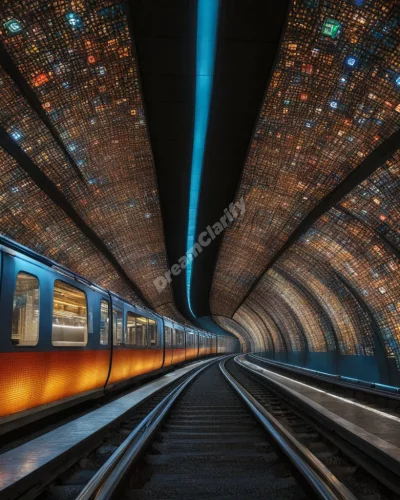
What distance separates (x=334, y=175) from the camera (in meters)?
16.2

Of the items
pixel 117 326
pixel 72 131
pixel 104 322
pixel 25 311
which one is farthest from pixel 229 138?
pixel 25 311

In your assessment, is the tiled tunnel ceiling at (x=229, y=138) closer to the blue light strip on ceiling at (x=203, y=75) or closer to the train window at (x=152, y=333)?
the blue light strip on ceiling at (x=203, y=75)

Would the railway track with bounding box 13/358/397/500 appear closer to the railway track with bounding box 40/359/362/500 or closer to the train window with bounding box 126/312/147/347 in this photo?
the railway track with bounding box 40/359/362/500

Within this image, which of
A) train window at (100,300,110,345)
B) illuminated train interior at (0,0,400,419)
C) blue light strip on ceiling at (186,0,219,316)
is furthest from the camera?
train window at (100,300,110,345)

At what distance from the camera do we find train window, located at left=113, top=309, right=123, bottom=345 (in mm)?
12681

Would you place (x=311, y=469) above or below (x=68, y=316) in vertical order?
below

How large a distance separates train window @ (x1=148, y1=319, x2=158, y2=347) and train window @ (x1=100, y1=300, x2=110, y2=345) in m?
6.91

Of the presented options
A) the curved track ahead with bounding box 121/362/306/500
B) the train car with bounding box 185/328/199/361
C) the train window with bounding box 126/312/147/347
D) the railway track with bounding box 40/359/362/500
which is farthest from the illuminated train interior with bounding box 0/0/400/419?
the train car with bounding box 185/328/199/361

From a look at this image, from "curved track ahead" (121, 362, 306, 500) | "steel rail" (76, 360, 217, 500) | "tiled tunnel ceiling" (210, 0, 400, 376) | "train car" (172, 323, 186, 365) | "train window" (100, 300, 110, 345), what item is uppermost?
"tiled tunnel ceiling" (210, 0, 400, 376)

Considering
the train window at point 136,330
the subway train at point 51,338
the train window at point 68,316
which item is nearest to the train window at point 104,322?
the subway train at point 51,338

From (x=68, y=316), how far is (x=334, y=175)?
35.0 feet

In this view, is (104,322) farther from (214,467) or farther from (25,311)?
(214,467)

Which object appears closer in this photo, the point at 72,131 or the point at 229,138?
the point at 72,131

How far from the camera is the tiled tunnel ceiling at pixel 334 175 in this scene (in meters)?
10.7
